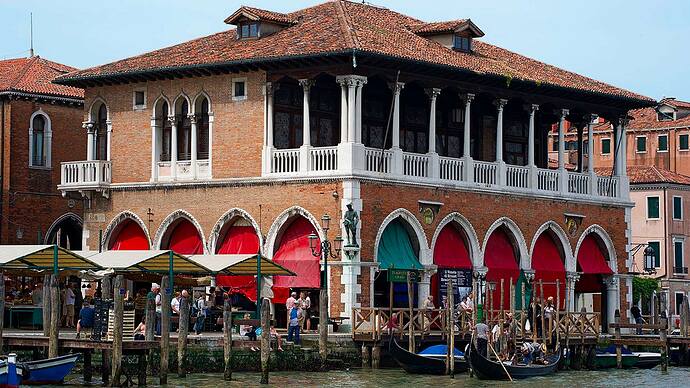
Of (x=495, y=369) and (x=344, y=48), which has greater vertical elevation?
(x=344, y=48)

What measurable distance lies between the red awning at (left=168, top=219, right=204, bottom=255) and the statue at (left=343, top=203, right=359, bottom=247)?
465cm

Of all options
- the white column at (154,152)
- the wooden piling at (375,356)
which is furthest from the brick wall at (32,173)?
the wooden piling at (375,356)

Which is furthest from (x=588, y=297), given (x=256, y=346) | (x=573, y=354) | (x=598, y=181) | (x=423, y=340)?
(x=256, y=346)

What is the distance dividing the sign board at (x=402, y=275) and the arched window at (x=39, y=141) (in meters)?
13.3

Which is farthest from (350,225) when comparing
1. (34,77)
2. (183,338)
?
(34,77)

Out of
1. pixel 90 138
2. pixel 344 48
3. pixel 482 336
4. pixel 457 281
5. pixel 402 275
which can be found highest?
pixel 344 48

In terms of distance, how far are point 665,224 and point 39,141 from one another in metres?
29.0

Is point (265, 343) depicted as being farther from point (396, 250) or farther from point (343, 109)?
point (343, 109)

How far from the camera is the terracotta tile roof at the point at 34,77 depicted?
160 ft

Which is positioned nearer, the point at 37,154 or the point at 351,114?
the point at 351,114

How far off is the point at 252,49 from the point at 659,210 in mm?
30600

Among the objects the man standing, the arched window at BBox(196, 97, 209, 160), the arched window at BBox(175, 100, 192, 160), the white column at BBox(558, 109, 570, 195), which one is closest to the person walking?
the man standing

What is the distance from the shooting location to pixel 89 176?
4412 cm

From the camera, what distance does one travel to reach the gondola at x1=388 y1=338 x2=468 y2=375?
36.1m
